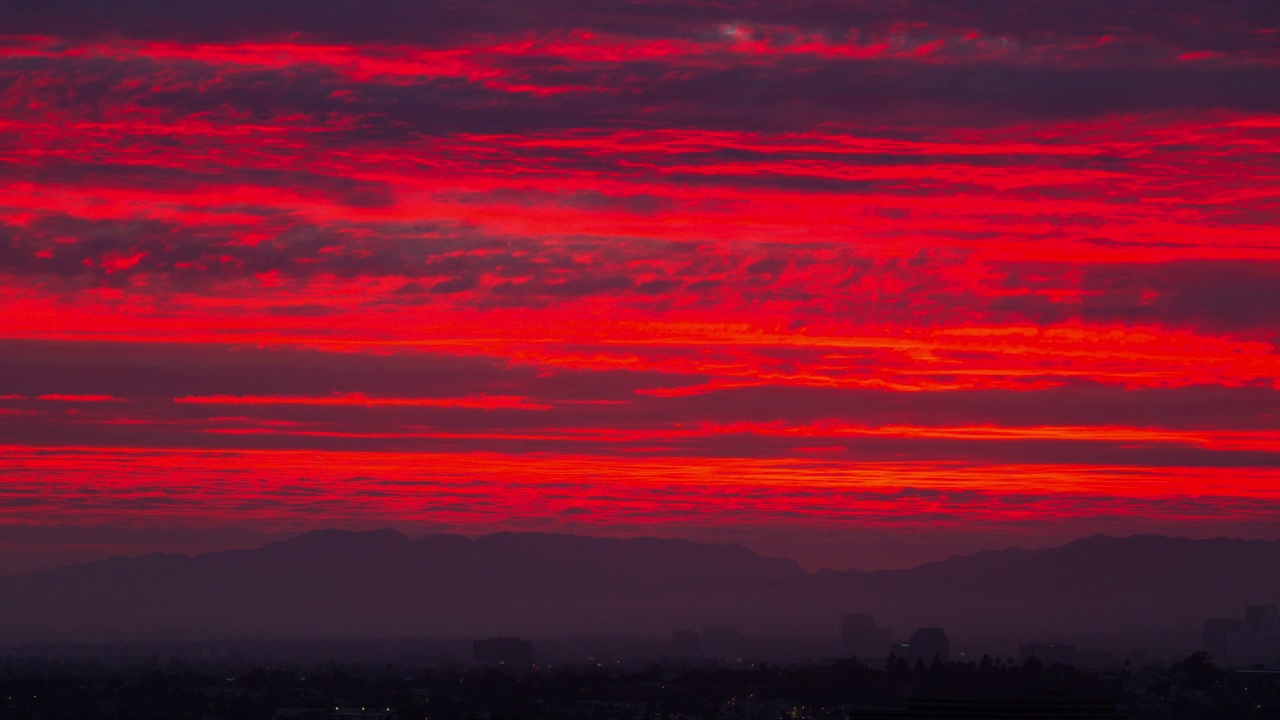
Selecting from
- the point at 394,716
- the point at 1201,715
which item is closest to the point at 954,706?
the point at 1201,715

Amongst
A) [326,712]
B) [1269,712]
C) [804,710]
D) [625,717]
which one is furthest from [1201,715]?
[326,712]

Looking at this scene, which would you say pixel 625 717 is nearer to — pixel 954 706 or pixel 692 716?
pixel 692 716

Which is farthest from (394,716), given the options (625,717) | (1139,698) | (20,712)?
(1139,698)

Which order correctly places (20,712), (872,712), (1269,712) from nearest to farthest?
(872,712) → (1269,712) → (20,712)

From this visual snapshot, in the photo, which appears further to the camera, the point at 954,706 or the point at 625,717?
the point at 625,717

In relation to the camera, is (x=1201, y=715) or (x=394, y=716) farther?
(x=394, y=716)

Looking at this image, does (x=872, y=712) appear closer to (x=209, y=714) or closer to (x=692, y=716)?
(x=692, y=716)

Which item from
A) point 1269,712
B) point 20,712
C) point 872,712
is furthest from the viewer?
point 20,712
